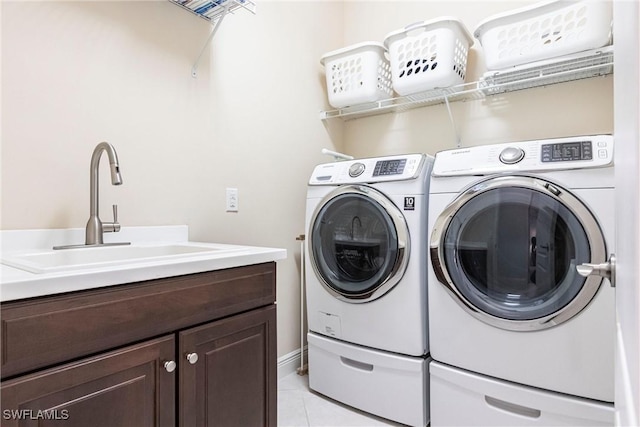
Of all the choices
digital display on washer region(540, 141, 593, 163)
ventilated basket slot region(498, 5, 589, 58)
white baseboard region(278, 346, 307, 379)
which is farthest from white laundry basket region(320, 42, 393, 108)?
white baseboard region(278, 346, 307, 379)

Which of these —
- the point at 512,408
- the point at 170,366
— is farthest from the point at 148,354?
A: the point at 512,408

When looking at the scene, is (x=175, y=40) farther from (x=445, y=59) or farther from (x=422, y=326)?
(x=422, y=326)

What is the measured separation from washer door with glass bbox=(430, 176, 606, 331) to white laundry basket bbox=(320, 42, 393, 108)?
975 mm

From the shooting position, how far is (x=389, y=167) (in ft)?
5.54

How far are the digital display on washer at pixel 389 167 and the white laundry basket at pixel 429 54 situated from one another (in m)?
0.52

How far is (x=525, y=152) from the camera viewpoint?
137cm

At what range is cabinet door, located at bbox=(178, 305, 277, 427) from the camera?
954 millimetres

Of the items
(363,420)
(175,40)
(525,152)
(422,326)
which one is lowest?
(363,420)

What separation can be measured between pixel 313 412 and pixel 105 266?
4.27 ft

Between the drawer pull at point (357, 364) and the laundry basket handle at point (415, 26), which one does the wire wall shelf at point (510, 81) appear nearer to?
the laundry basket handle at point (415, 26)

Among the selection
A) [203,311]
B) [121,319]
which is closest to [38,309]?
[121,319]

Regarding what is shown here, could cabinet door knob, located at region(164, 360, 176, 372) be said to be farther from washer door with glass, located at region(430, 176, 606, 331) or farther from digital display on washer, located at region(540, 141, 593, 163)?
digital display on washer, located at region(540, 141, 593, 163)

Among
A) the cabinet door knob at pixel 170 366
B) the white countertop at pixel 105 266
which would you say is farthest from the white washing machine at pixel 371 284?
the cabinet door knob at pixel 170 366

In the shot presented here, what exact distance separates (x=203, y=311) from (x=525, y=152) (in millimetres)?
1261
